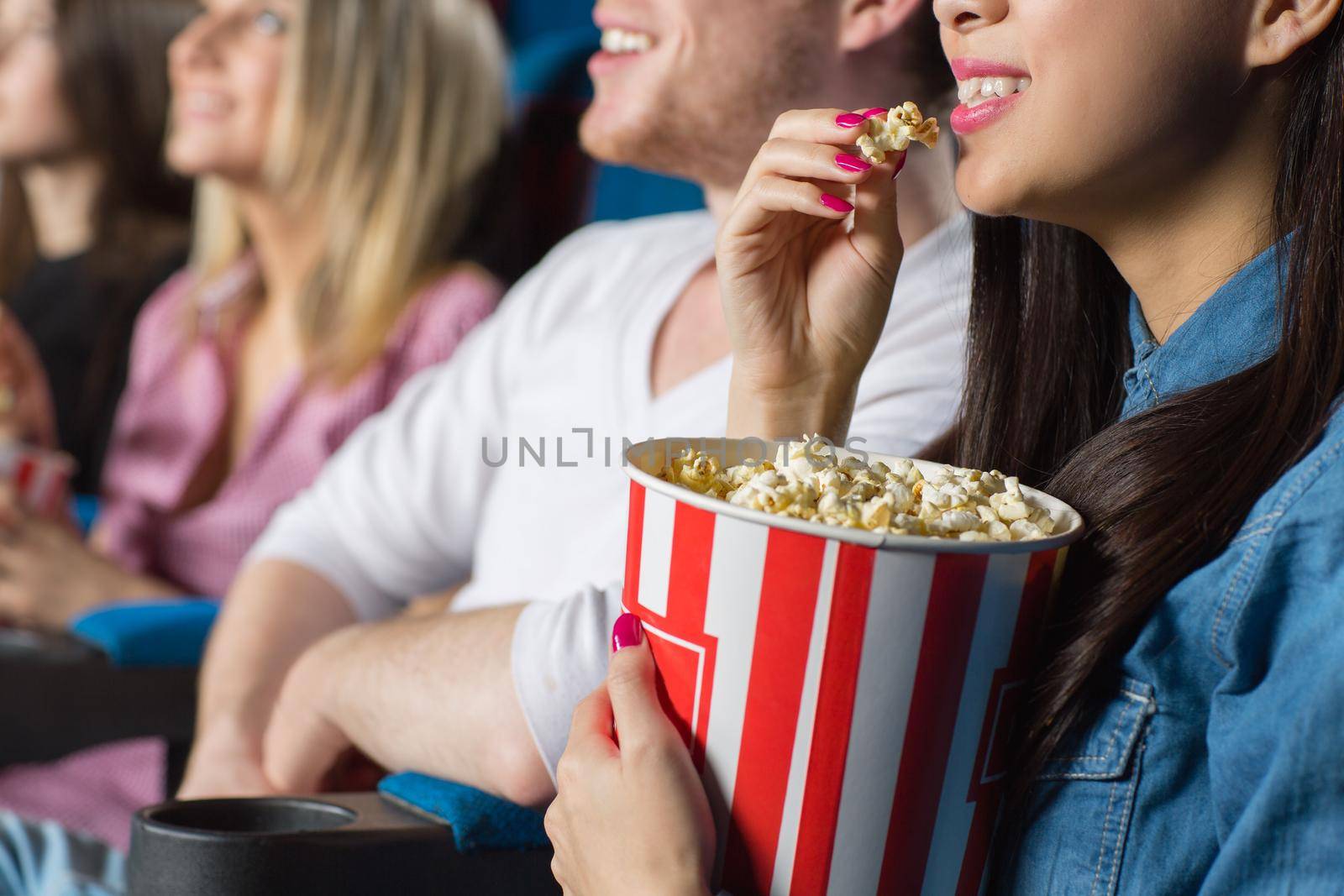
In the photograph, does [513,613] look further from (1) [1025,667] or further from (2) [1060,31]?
(2) [1060,31]

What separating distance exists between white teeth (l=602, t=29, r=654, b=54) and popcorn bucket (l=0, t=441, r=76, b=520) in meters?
0.99

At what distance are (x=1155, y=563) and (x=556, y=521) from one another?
2.42 ft

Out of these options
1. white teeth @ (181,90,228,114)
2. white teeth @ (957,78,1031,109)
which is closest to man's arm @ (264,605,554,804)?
white teeth @ (957,78,1031,109)

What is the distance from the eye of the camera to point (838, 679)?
0.58 meters

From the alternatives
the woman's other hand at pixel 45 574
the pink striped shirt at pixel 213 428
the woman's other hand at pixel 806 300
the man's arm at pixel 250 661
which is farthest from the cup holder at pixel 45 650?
the woman's other hand at pixel 806 300

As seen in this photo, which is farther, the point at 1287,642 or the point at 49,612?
the point at 49,612

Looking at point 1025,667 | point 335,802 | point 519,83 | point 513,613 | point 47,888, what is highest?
point 519,83

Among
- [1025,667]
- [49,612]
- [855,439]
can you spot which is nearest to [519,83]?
[49,612]

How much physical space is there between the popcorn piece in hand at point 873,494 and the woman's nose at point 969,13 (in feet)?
0.86

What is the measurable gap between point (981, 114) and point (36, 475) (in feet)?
4.88

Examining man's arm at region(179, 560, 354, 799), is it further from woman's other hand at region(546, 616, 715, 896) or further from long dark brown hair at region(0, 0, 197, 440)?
long dark brown hair at region(0, 0, 197, 440)

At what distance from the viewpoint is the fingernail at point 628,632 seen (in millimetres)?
666

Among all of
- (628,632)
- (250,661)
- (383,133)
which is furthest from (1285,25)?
(383,133)

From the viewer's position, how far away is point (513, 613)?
3.08 feet
